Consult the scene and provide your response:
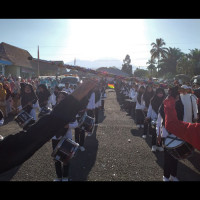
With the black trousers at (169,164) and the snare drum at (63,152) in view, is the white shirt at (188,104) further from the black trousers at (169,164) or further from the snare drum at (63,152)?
the snare drum at (63,152)

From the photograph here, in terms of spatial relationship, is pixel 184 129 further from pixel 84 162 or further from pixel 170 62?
pixel 170 62

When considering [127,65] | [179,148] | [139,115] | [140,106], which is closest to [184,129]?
[179,148]

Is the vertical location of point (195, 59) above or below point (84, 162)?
above

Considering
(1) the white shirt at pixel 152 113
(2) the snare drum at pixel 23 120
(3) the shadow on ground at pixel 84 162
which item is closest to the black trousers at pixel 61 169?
A: (3) the shadow on ground at pixel 84 162

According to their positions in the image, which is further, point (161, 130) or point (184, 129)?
point (161, 130)

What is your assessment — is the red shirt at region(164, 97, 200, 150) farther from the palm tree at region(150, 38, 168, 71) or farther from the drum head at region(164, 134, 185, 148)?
the palm tree at region(150, 38, 168, 71)

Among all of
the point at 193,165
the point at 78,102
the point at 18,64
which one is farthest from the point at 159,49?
the point at 78,102

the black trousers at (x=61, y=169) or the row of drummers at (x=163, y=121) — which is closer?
the row of drummers at (x=163, y=121)

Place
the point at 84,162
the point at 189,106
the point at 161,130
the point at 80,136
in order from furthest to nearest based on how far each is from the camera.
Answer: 1. the point at 80,136
2. the point at 84,162
3. the point at 189,106
4. the point at 161,130

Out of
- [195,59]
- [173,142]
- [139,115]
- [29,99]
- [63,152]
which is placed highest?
[195,59]

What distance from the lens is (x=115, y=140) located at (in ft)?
24.5

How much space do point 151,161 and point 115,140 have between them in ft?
6.79

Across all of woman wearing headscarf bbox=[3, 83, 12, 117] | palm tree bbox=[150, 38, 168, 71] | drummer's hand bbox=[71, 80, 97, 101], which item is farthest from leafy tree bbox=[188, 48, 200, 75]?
drummer's hand bbox=[71, 80, 97, 101]

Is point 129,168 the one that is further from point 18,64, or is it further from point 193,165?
point 18,64
